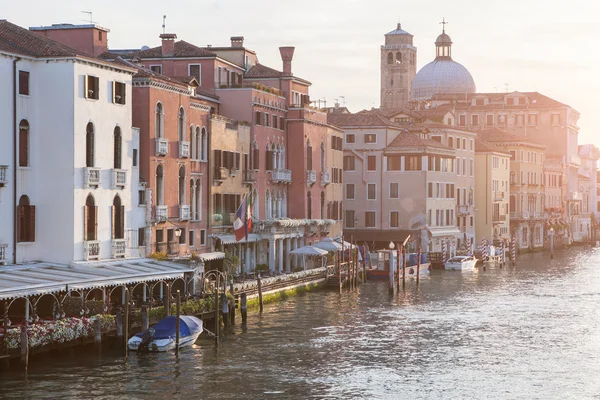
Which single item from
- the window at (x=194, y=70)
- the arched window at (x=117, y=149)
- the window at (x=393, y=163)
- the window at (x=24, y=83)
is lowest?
the arched window at (x=117, y=149)

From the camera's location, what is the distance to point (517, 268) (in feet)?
275

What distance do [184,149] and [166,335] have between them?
13.8m

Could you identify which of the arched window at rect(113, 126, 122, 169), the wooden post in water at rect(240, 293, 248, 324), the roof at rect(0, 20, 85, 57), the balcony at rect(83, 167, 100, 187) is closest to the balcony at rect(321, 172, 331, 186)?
the wooden post in water at rect(240, 293, 248, 324)

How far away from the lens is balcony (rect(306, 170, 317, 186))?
66688 mm

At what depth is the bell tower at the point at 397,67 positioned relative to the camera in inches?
5743

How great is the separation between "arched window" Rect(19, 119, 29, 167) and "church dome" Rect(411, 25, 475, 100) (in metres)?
92.8

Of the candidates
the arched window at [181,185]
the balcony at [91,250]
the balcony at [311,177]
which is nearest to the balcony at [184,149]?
the arched window at [181,185]

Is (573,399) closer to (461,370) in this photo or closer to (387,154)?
(461,370)

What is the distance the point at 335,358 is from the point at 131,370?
7.05 metres

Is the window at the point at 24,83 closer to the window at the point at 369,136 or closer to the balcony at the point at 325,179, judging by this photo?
the balcony at the point at 325,179

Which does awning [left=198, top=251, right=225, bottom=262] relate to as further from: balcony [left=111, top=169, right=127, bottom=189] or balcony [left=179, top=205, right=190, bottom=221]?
balcony [left=111, top=169, right=127, bottom=189]

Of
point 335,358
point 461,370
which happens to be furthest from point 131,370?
point 461,370

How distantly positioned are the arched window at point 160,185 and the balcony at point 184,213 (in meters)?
1.54

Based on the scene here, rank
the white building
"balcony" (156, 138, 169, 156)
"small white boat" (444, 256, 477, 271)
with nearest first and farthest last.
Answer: the white building
"balcony" (156, 138, 169, 156)
"small white boat" (444, 256, 477, 271)
